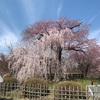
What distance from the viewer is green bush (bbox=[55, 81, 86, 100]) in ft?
34.8

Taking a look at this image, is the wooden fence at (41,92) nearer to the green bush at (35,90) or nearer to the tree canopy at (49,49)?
the green bush at (35,90)

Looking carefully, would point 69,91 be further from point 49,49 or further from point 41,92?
point 49,49

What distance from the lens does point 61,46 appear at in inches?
791

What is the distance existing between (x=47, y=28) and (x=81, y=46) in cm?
Result: 461

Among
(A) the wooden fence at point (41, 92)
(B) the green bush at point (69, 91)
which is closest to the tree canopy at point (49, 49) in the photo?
(A) the wooden fence at point (41, 92)

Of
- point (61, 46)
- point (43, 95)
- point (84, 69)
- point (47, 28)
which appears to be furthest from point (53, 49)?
point (84, 69)

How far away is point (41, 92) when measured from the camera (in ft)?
37.9

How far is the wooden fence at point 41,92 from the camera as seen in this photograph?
10656 mm

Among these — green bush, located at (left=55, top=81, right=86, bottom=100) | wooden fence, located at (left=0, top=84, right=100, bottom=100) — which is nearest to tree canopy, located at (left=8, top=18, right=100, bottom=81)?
wooden fence, located at (left=0, top=84, right=100, bottom=100)

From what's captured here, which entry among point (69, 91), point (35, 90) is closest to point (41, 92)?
point (35, 90)

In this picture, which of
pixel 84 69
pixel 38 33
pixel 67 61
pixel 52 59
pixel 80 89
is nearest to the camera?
pixel 80 89

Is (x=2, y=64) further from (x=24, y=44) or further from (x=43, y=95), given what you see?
(x=43, y=95)

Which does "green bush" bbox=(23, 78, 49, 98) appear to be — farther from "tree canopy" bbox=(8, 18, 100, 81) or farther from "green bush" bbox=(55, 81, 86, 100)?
"tree canopy" bbox=(8, 18, 100, 81)

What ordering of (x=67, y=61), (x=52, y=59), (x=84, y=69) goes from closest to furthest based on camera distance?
(x=52, y=59) → (x=67, y=61) → (x=84, y=69)
